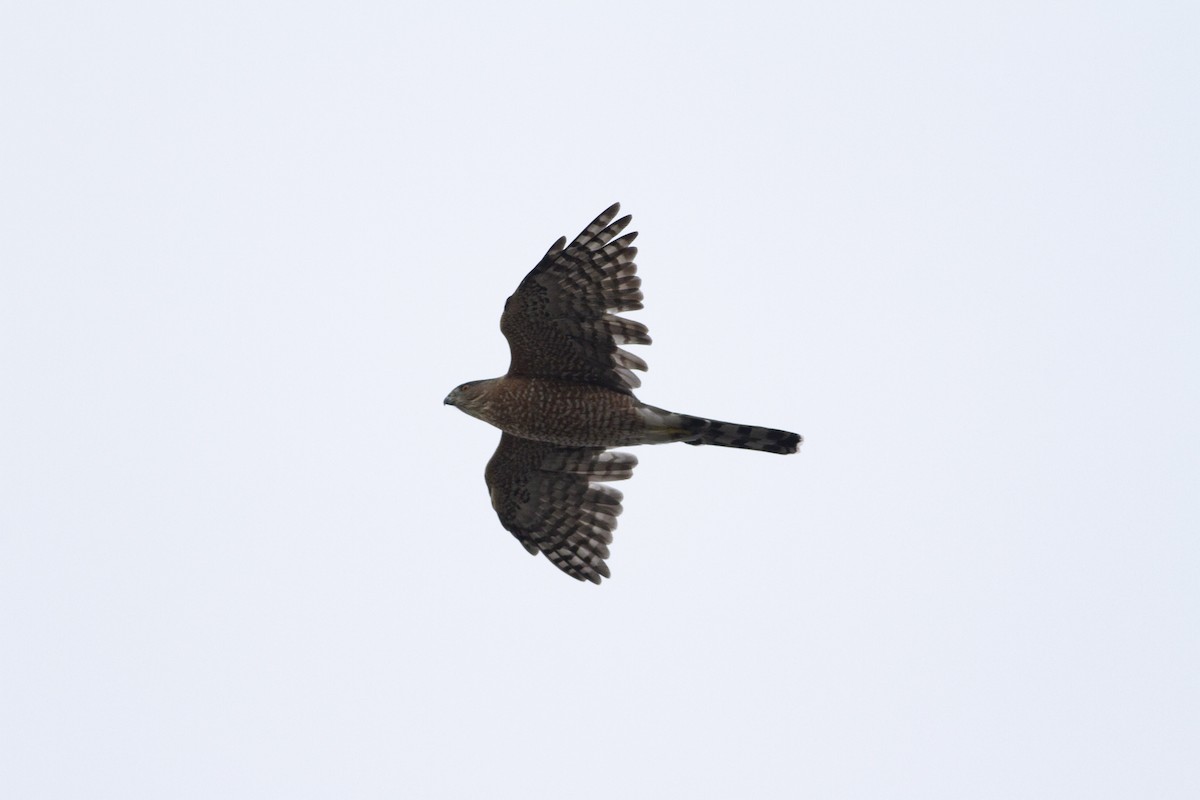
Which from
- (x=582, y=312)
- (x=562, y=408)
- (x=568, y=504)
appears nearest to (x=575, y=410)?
(x=562, y=408)

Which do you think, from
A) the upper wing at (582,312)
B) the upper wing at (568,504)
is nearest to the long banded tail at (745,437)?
the upper wing at (582,312)

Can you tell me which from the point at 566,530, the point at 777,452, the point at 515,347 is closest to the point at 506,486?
the point at 566,530

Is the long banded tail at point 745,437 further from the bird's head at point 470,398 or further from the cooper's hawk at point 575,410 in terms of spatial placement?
the bird's head at point 470,398

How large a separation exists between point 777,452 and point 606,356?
173 cm

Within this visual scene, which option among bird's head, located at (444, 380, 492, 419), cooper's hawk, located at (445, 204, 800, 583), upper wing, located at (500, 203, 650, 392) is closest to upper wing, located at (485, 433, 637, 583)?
cooper's hawk, located at (445, 204, 800, 583)

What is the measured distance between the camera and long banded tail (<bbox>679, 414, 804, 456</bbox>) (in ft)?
44.2

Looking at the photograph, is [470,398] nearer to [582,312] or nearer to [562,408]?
[562,408]

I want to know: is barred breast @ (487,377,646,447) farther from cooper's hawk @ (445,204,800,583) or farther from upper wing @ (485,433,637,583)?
upper wing @ (485,433,637,583)

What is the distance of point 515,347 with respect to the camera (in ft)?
43.3

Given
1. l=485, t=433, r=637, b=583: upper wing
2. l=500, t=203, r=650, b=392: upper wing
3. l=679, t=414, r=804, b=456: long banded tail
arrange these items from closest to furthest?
1. l=500, t=203, r=650, b=392: upper wing
2. l=679, t=414, r=804, b=456: long banded tail
3. l=485, t=433, r=637, b=583: upper wing

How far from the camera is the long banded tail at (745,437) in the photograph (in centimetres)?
1346

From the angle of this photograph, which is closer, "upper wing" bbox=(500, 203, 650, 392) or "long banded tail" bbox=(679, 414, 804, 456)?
"upper wing" bbox=(500, 203, 650, 392)

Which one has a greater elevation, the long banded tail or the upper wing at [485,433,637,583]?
the long banded tail

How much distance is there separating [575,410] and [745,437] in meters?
1.50
